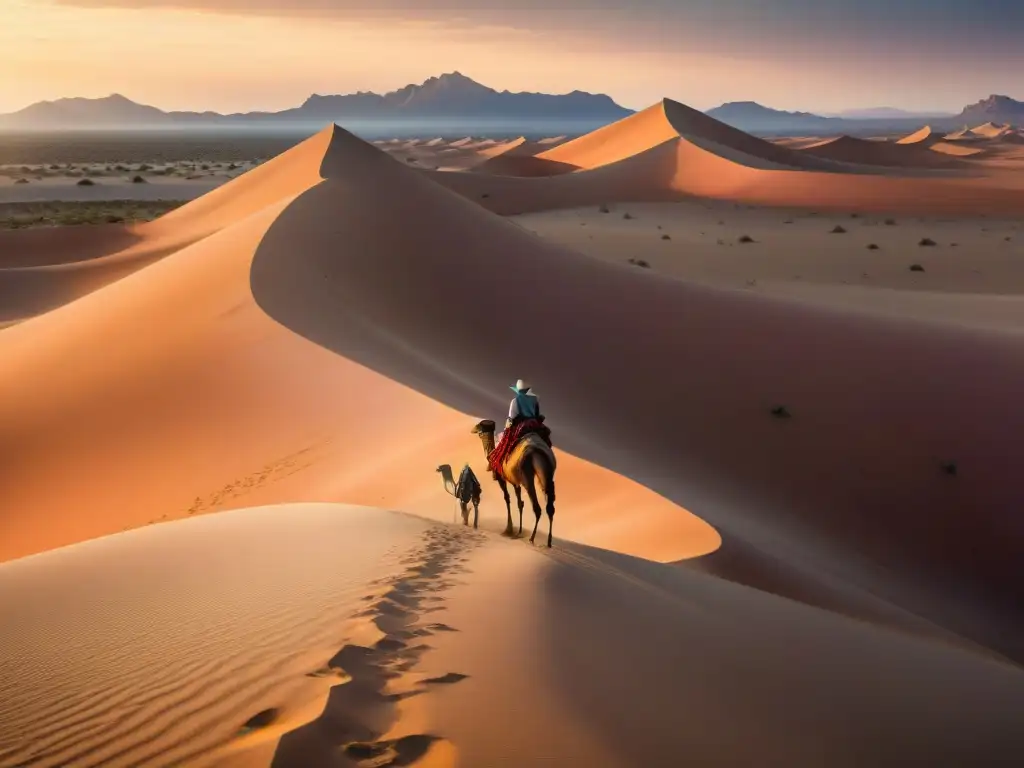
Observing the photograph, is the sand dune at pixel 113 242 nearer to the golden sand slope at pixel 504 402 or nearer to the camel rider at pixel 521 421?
the golden sand slope at pixel 504 402

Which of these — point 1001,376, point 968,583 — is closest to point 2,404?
point 968,583

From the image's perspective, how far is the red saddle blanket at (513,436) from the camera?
7332 mm

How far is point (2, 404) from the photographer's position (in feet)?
52.5

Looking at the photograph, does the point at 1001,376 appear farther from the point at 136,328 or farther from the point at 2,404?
the point at 2,404

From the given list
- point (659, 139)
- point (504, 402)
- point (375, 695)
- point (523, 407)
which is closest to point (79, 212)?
point (504, 402)

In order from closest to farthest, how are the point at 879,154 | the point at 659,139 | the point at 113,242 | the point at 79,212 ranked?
the point at 113,242 < the point at 79,212 < the point at 659,139 < the point at 879,154

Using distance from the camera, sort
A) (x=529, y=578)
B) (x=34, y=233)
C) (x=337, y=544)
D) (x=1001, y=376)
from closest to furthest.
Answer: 1. (x=529, y=578)
2. (x=337, y=544)
3. (x=1001, y=376)
4. (x=34, y=233)

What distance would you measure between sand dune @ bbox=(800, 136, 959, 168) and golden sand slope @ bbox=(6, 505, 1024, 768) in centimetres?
10099

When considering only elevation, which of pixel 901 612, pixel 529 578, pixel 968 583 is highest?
pixel 529 578

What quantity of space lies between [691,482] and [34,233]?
122 ft

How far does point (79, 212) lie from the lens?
5319 centimetres

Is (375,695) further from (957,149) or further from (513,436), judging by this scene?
(957,149)

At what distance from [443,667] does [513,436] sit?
346cm

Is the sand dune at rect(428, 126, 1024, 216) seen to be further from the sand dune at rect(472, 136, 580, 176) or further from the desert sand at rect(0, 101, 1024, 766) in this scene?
the desert sand at rect(0, 101, 1024, 766)
